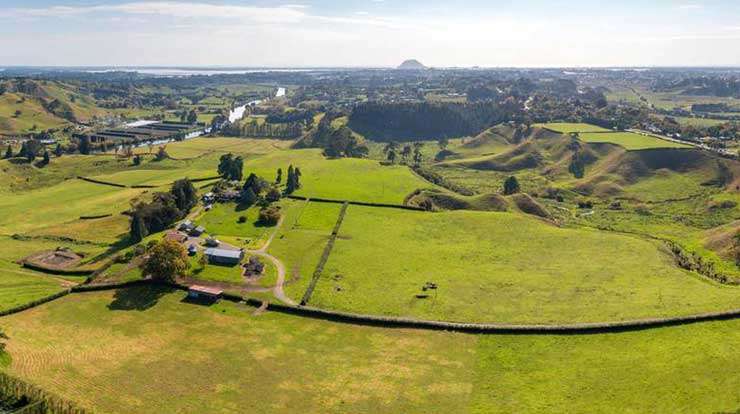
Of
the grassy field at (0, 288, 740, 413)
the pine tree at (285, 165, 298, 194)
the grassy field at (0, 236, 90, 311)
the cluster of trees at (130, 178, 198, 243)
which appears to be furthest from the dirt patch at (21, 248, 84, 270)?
the pine tree at (285, 165, 298, 194)

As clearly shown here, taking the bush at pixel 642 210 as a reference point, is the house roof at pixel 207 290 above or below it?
above

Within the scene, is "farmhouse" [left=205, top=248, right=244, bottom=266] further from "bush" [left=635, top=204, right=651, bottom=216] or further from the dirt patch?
"bush" [left=635, top=204, right=651, bottom=216]

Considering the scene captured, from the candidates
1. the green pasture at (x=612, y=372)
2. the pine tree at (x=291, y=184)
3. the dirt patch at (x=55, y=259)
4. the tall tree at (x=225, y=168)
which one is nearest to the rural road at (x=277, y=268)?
the pine tree at (x=291, y=184)

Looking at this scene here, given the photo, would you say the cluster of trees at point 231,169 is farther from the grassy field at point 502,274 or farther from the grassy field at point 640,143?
the grassy field at point 640,143

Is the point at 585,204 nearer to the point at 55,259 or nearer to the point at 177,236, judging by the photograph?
the point at 177,236

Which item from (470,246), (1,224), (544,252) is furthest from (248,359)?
(1,224)

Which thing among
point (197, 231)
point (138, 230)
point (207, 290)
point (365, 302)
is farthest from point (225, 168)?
point (365, 302)
